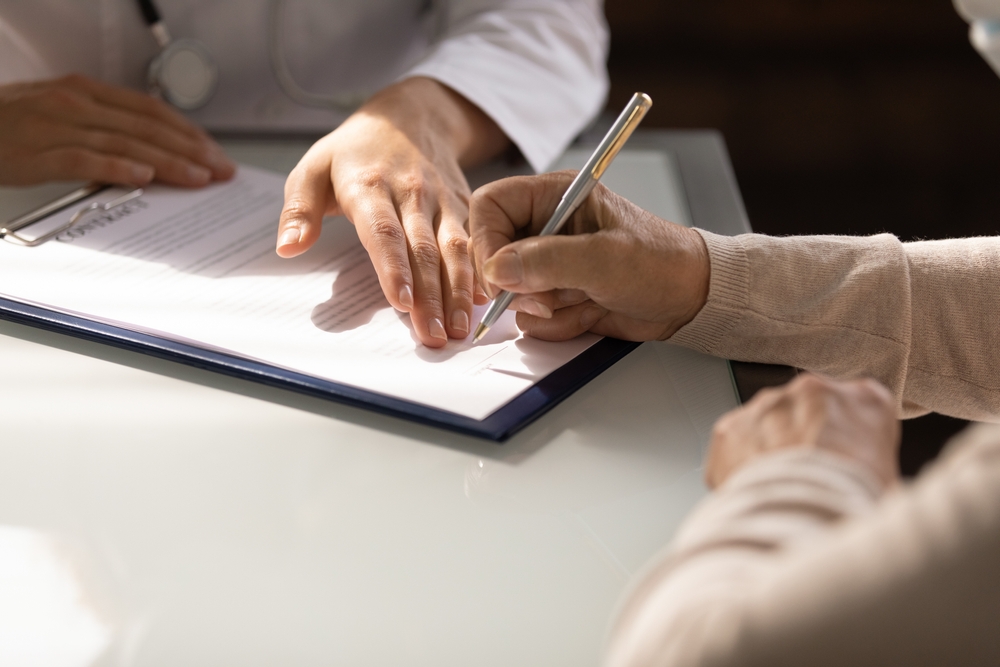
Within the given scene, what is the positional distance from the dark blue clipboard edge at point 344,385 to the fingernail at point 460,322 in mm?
73

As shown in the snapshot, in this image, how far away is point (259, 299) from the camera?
0.58 m

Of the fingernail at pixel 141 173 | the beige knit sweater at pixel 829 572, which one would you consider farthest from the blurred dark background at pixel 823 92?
the beige knit sweater at pixel 829 572

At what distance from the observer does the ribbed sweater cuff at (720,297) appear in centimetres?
54

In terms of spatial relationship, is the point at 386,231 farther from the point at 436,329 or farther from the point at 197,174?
the point at 197,174

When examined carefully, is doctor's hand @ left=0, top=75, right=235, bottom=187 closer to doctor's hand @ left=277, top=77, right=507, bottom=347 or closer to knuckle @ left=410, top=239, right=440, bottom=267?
doctor's hand @ left=277, top=77, right=507, bottom=347

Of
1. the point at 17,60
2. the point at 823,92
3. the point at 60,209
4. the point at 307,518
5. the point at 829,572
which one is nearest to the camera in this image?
the point at 829,572

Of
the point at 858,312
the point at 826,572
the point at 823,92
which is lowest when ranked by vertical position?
the point at 823,92

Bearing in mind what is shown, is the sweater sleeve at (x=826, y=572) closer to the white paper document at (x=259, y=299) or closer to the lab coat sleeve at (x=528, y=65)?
the white paper document at (x=259, y=299)

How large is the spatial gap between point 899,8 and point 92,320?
232 cm

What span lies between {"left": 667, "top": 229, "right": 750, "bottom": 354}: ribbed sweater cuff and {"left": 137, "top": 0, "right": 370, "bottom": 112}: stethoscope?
52 centimetres

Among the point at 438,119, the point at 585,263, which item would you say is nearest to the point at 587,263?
the point at 585,263

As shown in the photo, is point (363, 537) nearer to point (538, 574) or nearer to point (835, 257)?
point (538, 574)

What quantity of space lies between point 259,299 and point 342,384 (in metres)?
0.14

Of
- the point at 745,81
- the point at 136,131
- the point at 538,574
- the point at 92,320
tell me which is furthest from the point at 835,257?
the point at 745,81
